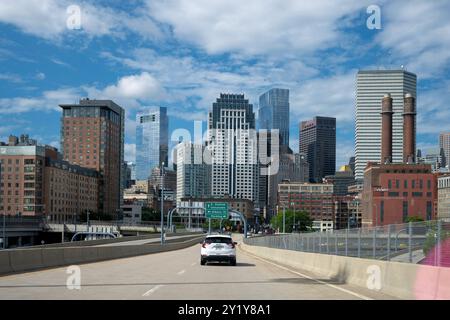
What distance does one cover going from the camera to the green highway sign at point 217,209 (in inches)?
3241

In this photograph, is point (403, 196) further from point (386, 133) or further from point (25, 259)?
point (25, 259)

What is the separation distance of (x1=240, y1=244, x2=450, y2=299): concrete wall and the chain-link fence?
763 mm

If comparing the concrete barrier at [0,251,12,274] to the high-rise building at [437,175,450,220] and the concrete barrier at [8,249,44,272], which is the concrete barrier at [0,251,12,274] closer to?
the concrete barrier at [8,249,44,272]

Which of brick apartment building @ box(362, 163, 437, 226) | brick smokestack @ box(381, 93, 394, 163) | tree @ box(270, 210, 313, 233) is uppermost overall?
brick smokestack @ box(381, 93, 394, 163)

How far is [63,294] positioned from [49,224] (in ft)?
431

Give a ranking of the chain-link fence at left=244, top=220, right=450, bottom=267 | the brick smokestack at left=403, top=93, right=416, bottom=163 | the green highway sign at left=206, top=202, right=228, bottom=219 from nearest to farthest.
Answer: the chain-link fence at left=244, top=220, right=450, bottom=267, the green highway sign at left=206, top=202, right=228, bottom=219, the brick smokestack at left=403, top=93, right=416, bottom=163

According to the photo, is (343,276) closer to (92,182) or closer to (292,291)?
(292,291)

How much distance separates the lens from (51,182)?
158 meters

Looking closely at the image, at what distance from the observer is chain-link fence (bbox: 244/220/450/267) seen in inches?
578

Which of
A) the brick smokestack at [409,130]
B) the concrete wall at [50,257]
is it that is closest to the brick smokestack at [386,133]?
the brick smokestack at [409,130]

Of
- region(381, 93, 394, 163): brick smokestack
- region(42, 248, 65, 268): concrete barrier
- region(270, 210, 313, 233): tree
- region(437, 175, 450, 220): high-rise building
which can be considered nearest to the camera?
region(42, 248, 65, 268): concrete barrier

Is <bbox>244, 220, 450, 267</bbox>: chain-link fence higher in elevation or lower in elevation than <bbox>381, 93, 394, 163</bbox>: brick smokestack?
lower

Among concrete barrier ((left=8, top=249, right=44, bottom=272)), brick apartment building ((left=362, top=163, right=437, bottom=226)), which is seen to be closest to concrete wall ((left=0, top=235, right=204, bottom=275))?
concrete barrier ((left=8, top=249, right=44, bottom=272))
